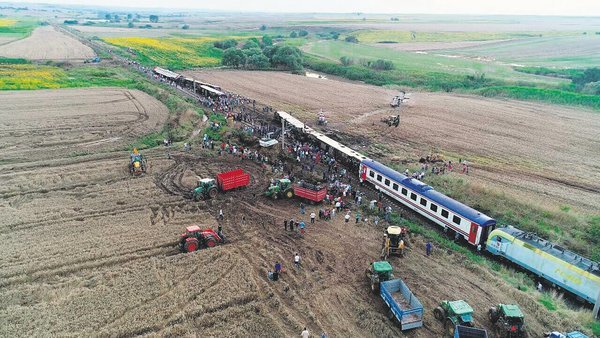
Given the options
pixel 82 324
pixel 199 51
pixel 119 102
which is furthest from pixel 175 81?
pixel 82 324

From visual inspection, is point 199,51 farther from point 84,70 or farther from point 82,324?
point 82,324

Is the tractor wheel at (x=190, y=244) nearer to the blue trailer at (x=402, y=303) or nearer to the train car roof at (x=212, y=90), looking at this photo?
the blue trailer at (x=402, y=303)

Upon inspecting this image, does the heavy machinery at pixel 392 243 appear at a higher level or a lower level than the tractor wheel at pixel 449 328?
higher

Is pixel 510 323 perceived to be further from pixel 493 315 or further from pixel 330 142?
pixel 330 142

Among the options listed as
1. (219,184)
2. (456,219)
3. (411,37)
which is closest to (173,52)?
(219,184)

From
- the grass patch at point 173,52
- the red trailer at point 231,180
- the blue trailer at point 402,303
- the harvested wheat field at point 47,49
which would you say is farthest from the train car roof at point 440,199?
the harvested wheat field at point 47,49

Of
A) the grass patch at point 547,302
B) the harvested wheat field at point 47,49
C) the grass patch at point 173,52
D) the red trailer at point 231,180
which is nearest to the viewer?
the grass patch at point 547,302

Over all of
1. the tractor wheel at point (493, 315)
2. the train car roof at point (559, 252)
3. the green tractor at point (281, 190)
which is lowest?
the tractor wheel at point (493, 315)
